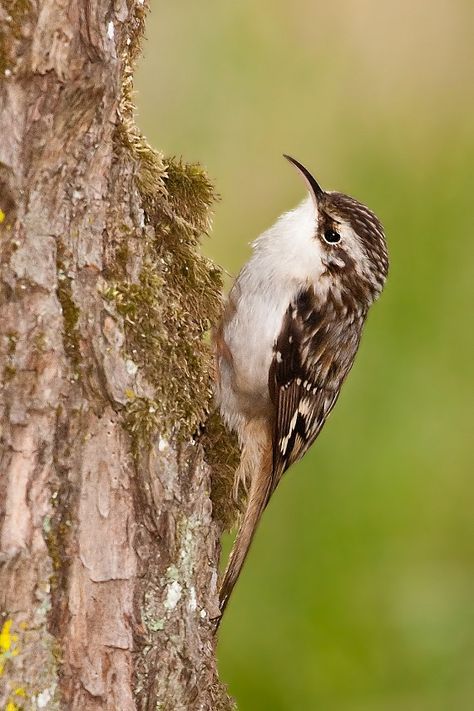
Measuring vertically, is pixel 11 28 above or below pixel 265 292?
below

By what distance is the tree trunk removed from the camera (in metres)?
1.74

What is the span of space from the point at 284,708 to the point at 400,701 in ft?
1.13

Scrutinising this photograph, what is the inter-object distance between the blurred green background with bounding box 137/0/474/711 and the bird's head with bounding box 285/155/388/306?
425mm

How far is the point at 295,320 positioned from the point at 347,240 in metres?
0.25

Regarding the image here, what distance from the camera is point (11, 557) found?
171cm

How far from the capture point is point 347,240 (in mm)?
2863

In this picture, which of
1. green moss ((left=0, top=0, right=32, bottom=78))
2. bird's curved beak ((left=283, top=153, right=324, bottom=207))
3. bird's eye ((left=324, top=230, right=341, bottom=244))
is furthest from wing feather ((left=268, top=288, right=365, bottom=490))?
green moss ((left=0, top=0, right=32, bottom=78))

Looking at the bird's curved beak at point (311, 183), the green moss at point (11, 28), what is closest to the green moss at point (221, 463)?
the bird's curved beak at point (311, 183)

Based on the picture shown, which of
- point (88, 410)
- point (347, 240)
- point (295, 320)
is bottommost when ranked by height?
point (88, 410)

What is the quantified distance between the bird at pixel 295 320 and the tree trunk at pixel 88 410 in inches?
24.1

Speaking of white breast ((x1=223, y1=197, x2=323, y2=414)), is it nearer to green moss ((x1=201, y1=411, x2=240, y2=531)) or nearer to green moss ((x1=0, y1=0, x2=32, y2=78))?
green moss ((x1=201, y1=411, x2=240, y2=531))

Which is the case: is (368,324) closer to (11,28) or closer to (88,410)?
(88,410)

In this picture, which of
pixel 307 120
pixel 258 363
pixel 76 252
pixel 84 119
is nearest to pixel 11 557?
pixel 76 252

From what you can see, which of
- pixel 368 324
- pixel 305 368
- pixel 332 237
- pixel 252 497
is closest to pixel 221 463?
pixel 252 497
